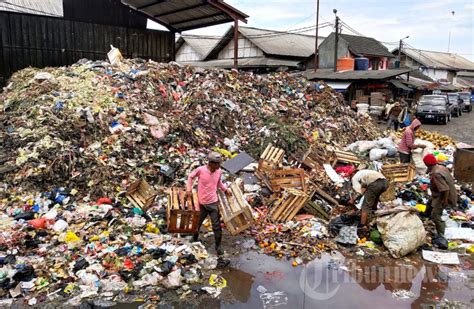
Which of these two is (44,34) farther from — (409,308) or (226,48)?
(226,48)

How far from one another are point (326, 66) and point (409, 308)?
31.8 m

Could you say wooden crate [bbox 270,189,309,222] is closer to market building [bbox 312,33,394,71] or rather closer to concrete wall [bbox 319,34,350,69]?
market building [bbox 312,33,394,71]

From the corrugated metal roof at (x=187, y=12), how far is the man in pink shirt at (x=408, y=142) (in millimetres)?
7889

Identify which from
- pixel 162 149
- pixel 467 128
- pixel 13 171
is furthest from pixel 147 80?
pixel 467 128

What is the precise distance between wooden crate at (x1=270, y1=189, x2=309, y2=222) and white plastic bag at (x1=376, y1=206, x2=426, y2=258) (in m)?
1.45

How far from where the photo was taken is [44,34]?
46.4 ft

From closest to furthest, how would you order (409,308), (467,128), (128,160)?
(409,308) → (128,160) → (467,128)

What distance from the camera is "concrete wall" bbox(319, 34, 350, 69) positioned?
108 ft

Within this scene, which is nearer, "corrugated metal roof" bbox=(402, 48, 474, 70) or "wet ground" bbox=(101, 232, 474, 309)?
"wet ground" bbox=(101, 232, 474, 309)

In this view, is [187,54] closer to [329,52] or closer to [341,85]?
[329,52]

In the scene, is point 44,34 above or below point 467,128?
above

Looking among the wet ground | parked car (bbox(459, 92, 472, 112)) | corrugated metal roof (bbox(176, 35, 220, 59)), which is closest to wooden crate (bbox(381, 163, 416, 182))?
the wet ground

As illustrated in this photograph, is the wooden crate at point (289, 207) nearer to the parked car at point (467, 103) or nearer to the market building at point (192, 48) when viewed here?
the parked car at point (467, 103)

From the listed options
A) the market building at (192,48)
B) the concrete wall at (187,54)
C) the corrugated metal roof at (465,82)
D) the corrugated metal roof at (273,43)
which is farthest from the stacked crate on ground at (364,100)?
the corrugated metal roof at (465,82)
